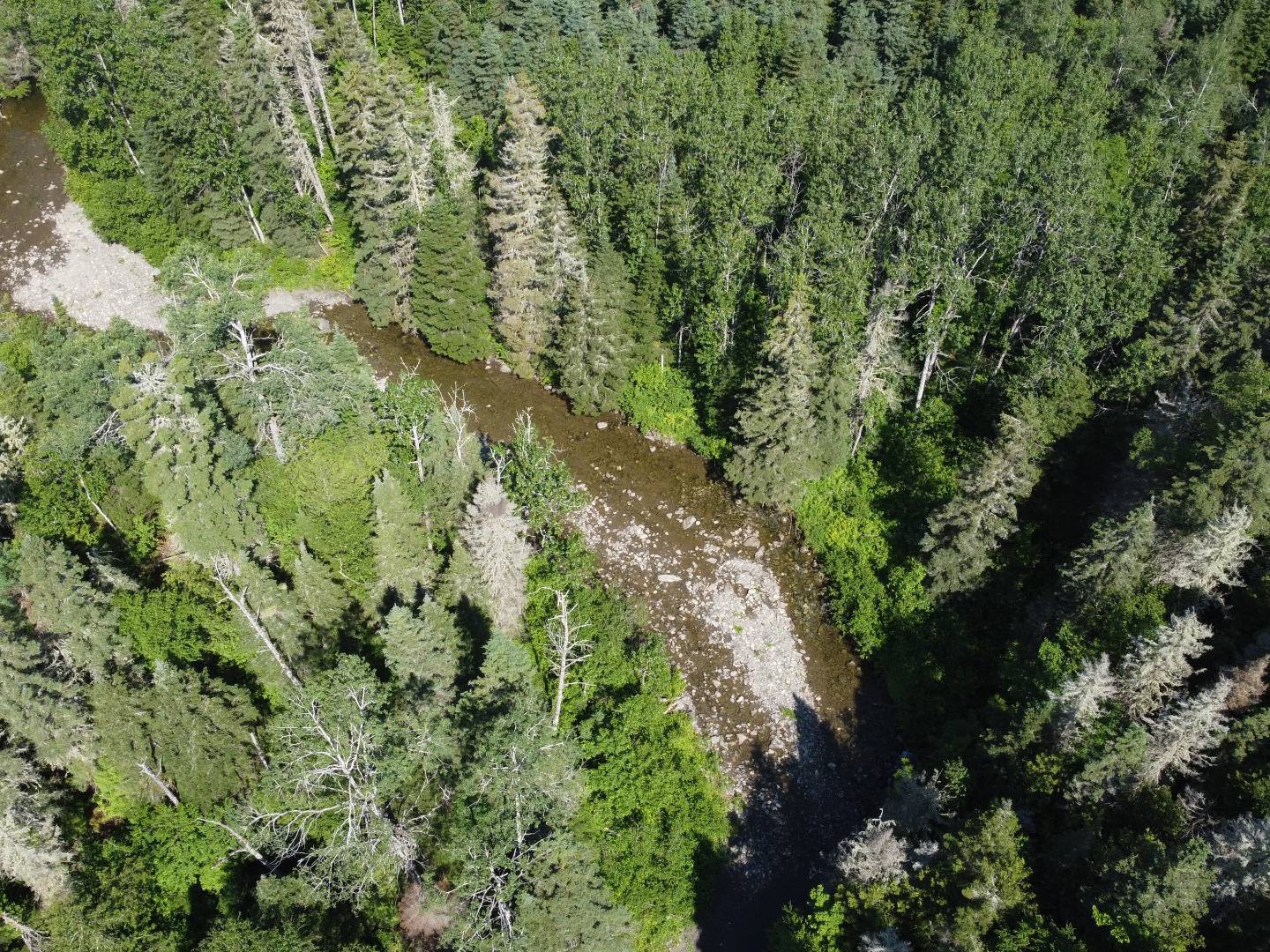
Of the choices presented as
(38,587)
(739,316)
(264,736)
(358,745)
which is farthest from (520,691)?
(739,316)

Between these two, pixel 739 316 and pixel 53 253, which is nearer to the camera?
pixel 739 316

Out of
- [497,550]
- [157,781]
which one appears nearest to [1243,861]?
[497,550]

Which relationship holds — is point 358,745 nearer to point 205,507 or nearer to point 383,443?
point 205,507

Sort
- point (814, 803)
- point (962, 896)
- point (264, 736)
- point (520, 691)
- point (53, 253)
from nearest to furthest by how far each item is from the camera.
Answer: point (962, 896), point (520, 691), point (264, 736), point (814, 803), point (53, 253)

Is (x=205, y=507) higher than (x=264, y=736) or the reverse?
higher

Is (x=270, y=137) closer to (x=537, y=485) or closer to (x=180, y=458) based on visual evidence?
(x=180, y=458)

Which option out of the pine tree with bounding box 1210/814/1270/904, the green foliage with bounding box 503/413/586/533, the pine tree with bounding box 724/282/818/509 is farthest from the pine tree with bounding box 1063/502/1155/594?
the green foliage with bounding box 503/413/586/533
